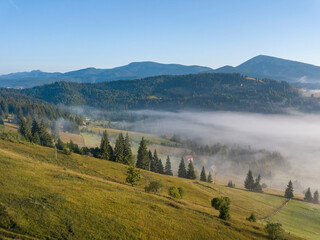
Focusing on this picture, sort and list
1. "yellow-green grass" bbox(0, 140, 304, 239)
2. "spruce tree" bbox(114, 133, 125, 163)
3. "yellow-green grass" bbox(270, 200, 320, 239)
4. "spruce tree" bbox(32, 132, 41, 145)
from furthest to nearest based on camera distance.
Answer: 1. "spruce tree" bbox(114, 133, 125, 163)
2. "spruce tree" bbox(32, 132, 41, 145)
3. "yellow-green grass" bbox(270, 200, 320, 239)
4. "yellow-green grass" bbox(0, 140, 304, 239)

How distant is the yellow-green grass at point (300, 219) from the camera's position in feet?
255

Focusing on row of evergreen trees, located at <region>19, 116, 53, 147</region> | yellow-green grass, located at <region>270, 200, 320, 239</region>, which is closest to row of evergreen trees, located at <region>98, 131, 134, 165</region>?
row of evergreen trees, located at <region>19, 116, 53, 147</region>

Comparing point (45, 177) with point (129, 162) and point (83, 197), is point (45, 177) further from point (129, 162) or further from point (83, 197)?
point (129, 162)

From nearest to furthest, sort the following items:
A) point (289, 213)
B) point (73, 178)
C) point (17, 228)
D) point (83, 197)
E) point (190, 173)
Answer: point (17, 228), point (83, 197), point (73, 178), point (289, 213), point (190, 173)

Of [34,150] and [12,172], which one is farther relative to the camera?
[34,150]

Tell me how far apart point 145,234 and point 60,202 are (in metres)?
16.8

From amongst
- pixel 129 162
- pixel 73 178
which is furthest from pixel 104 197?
pixel 129 162

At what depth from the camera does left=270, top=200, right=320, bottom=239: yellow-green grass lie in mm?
77812

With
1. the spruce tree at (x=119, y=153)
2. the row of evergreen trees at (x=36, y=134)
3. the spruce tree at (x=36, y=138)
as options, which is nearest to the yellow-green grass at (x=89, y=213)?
the spruce tree at (x=36, y=138)

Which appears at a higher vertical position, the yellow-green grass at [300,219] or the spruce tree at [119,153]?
the spruce tree at [119,153]

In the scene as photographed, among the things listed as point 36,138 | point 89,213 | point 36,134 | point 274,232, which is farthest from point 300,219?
point 36,134

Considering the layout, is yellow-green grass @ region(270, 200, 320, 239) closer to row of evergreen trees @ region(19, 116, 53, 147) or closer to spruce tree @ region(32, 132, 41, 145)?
row of evergreen trees @ region(19, 116, 53, 147)

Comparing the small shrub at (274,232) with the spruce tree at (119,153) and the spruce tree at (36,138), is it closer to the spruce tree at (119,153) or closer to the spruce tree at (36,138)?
the spruce tree at (119,153)

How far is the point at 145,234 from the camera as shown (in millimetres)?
36188
